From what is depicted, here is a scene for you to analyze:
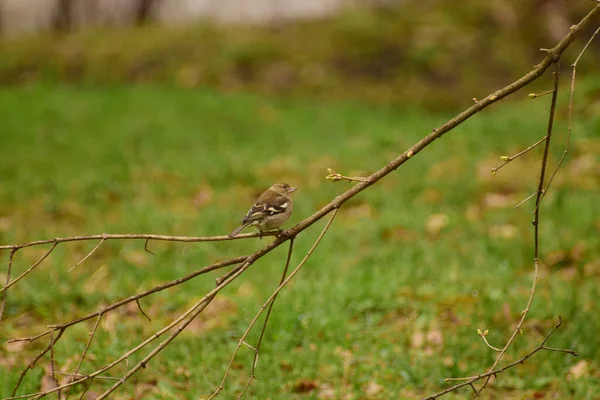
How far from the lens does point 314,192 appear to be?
644cm

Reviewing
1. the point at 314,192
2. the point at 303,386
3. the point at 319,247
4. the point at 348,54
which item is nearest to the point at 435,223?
the point at 319,247

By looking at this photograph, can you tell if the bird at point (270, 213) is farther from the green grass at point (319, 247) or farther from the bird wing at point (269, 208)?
the green grass at point (319, 247)

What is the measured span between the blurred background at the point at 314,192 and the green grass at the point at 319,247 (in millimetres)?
20

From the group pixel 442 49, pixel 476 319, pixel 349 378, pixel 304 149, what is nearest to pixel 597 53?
pixel 442 49

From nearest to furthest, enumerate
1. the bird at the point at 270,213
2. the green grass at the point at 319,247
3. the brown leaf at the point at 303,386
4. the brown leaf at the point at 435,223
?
the bird at the point at 270,213
the brown leaf at the point at 303,386
the green grass at the point at 319,247
the brown leaf at the point at 435,223

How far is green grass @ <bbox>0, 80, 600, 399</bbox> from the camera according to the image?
3.40 m

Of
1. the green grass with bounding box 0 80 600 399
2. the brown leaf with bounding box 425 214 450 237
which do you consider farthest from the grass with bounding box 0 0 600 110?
the brown leaf with bounding box 425 214 450 237

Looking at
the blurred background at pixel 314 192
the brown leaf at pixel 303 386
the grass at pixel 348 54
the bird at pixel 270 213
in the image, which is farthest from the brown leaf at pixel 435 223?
the grass at pixel 348 54

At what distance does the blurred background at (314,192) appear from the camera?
3.48 meters

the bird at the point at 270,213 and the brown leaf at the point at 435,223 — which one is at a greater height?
the bird at the point at 270,213

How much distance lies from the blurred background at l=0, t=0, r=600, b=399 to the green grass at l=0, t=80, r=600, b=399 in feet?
0.07

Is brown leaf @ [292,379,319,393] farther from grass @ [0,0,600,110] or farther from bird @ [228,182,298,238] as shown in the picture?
grass @ [0,0,600,110]

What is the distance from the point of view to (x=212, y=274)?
4.87 metres

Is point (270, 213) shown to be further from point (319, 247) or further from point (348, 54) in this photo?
point (348, 54)
